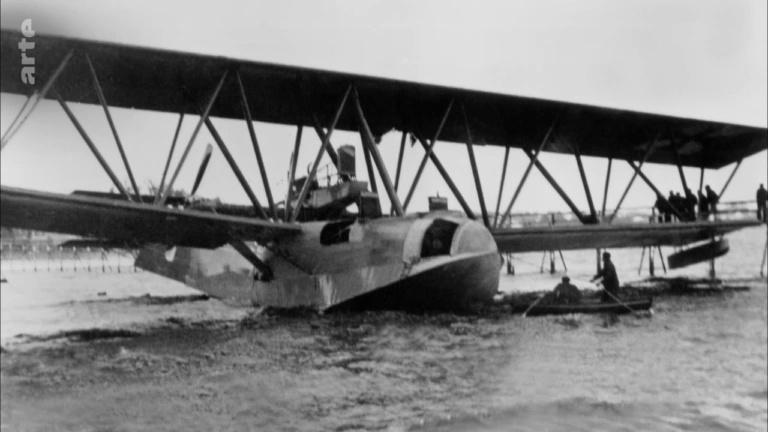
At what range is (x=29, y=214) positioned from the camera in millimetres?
9680

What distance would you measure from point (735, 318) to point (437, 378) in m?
7.76

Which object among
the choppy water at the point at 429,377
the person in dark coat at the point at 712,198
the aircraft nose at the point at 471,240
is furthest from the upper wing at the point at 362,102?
the choppy water at the point at 429,377

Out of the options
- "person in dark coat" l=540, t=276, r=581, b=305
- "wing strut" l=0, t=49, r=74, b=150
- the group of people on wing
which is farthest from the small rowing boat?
"wing strut" l=0, t=49, r=74, b=150

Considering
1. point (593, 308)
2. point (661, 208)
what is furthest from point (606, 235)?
point (593, 308)

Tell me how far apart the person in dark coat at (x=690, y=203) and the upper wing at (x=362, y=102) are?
65.5 inches

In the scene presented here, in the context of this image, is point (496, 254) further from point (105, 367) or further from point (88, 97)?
point (88, 97)

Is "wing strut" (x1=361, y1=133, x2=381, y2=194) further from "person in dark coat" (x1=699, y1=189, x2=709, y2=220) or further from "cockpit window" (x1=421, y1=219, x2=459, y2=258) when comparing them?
"person in dark coat" (x1=699, y1=189, x2=709, y2=220)

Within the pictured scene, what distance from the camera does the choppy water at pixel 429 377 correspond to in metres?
5.26

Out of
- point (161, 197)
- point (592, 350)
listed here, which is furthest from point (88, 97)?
point (592, 350)

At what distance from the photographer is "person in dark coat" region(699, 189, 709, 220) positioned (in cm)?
1985

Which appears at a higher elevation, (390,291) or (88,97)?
(88,97)

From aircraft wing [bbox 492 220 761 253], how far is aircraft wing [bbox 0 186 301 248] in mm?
6307

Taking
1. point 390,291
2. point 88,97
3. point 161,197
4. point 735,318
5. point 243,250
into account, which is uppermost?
point 88,97

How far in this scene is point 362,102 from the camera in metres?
14.8
